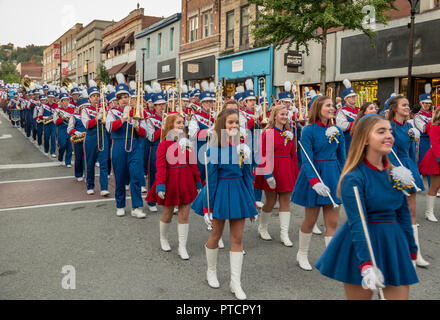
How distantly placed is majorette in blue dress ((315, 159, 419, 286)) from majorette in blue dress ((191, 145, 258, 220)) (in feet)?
4.92

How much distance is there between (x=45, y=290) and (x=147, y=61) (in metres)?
38.4

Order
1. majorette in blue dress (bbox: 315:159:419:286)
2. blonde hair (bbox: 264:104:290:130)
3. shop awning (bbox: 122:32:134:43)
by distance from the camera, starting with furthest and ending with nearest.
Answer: shop awning (bbox: 122:32:134:43)
blonde hair (bbox: 264:104:290:130)
majorette in blue dress (bbox: 315:159:419:286)

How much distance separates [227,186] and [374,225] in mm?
1823

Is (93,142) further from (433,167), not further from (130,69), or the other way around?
(130,69)

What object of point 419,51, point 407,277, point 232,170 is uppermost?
point 419,51

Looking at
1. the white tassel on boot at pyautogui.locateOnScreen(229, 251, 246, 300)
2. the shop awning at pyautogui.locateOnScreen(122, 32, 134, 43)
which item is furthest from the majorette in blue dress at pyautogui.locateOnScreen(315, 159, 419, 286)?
the shop awning at pyautogui.locateOnScreen(122, 32, 134, 43)

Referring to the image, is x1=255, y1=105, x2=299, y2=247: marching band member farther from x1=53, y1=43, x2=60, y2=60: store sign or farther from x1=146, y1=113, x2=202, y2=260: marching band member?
x1=53, y1=43, x2=60, y2=60: store sign

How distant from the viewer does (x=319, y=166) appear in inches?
200

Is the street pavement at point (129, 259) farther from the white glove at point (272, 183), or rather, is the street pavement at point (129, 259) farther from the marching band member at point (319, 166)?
the white glove at point (272, 183)

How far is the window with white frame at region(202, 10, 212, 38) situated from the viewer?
98.3 ft

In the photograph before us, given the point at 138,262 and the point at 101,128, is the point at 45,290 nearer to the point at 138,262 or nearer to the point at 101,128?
the point at 138,262

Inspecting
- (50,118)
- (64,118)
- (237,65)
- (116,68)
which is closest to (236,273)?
(64,118)

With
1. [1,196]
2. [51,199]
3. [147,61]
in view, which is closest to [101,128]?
[51,199]
